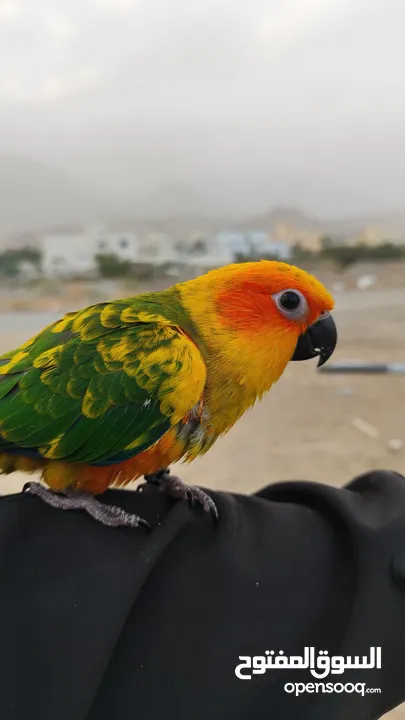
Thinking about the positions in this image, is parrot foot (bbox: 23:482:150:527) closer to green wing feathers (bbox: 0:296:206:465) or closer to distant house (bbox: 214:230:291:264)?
green wing feathers (bbox: 0:296:206:465)

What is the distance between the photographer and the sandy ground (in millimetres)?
1148

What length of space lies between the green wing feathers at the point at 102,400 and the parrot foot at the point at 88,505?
0.08ft

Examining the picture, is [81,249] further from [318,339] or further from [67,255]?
[318,339]

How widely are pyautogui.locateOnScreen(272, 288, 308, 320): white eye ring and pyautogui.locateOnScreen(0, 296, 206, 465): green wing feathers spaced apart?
9 centimetres

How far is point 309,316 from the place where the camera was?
42 centimetres

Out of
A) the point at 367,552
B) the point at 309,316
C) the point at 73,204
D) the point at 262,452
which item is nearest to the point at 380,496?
the point at 367,552

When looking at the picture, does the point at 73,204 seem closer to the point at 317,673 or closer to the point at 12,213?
the point at 12,213

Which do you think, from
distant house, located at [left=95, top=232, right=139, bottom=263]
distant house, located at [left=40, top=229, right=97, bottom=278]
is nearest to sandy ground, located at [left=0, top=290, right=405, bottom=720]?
distant house, located at [left=40, top=229, right=97, bottom=278]

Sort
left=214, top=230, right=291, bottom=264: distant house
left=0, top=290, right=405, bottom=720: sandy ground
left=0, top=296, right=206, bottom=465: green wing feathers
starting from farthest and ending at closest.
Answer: left=214, top=230, right=291, bottom=264: distant house
left=0, top=290, right=405, bottom=720: sandy ground
left=0, top=296, right=206, bottom=465: green wing feathers

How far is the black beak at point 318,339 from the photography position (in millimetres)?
436

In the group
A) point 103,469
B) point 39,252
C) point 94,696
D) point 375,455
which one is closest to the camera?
point 94,696

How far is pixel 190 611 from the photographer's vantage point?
0.28 metres

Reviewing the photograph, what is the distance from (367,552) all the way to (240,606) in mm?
78

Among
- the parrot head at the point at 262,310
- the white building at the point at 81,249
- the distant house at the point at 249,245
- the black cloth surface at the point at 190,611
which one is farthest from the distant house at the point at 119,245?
the black cloth surface at the point at 190,611
